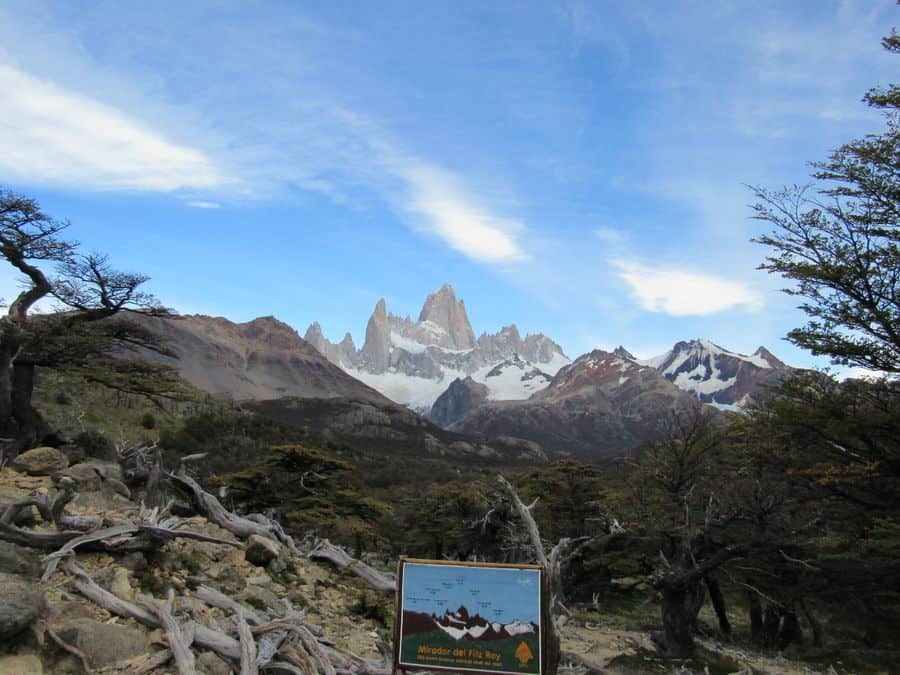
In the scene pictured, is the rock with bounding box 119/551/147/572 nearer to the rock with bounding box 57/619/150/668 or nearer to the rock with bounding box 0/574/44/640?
the rock with bounding box 57/619/150/668

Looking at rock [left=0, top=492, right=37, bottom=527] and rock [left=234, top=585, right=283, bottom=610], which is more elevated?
A: rock [left=0, top=492, right=37, bottom=527]

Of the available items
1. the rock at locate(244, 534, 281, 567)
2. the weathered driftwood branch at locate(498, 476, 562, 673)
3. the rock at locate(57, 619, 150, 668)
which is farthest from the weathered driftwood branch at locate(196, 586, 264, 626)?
the weathered driftwood branch at locate(498, 476, 562, 673)

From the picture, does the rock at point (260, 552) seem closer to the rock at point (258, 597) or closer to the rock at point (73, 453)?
the rock at point (258, 597)

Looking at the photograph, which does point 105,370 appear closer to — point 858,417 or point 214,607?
point 214,607

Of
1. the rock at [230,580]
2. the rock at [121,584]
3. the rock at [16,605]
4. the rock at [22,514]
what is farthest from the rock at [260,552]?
the rock at [16,605]

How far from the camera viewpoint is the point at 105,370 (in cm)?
1590

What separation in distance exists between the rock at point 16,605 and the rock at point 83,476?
6.80 meters

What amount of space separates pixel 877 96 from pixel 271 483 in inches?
915

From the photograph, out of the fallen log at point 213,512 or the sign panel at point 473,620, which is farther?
the fallen log at point 213,512

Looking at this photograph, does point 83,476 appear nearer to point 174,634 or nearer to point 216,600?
point 216,600

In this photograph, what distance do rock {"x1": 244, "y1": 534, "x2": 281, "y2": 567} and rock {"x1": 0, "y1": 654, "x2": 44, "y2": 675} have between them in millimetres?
6839

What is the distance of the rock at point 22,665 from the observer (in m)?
4.89

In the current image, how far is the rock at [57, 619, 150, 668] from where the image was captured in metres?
5.54

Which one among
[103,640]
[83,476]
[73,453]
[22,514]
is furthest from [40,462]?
[103,640]
